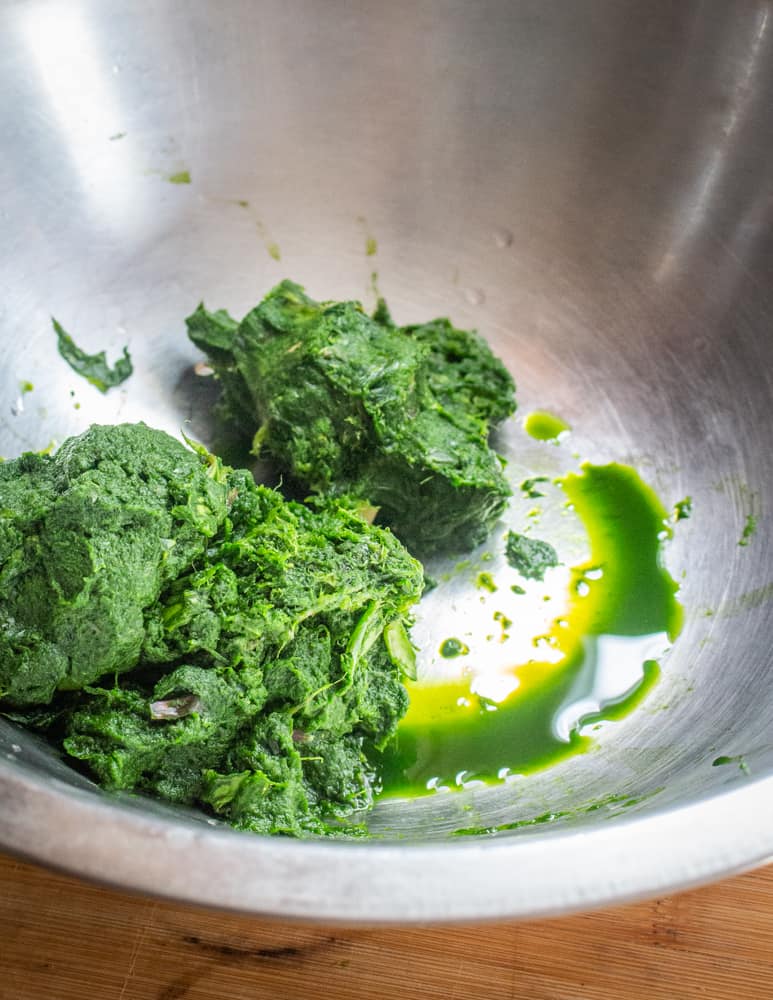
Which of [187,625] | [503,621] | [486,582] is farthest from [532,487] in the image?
[187,625]

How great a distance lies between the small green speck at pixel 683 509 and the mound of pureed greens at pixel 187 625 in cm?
108

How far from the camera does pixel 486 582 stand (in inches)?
104

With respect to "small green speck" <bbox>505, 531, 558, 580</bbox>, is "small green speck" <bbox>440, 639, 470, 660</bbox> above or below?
below

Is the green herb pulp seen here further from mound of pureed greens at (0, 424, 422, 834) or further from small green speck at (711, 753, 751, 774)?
small green speck at (711, 753, 751, 774)

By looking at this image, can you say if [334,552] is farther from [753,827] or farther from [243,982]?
[753,827]

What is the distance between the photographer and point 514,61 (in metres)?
2.95

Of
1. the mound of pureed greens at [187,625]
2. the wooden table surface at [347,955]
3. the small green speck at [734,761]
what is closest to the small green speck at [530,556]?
the mound of pureed greens at [187,625]

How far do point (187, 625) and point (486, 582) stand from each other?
1.05 meters

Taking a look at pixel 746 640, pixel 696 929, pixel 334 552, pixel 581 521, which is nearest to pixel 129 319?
pixel 334 552

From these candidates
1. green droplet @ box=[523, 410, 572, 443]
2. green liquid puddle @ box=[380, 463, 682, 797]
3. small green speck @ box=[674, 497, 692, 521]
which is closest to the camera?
green liquid puddle @ box=[380, 463, 682, 797]

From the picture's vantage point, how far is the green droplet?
300cm

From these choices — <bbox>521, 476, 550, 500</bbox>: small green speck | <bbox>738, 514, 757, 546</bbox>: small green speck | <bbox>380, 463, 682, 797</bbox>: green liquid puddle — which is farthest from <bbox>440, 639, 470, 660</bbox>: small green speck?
<bbox>738, 514, 757, 546</bbox>: small green speck

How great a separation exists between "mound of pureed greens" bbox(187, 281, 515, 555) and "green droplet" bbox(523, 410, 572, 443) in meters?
0.36

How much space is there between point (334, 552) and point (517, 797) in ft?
2.35
